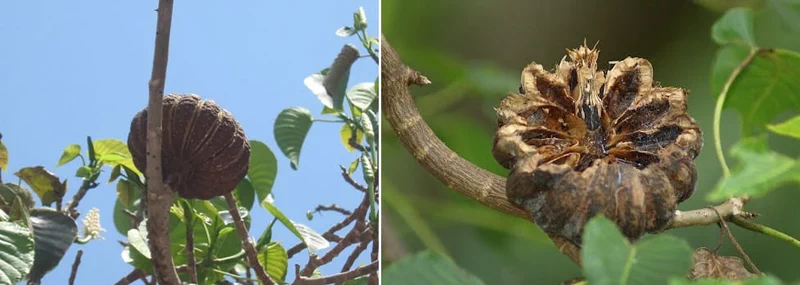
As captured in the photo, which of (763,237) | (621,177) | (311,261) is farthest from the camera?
(311,261)

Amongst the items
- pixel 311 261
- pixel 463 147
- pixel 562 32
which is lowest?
pixel 311 261

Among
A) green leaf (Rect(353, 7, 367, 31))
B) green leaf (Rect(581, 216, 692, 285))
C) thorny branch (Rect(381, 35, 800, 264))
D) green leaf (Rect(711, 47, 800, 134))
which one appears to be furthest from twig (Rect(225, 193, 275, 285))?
green leaf (Rect(581, 216, 692, 285))

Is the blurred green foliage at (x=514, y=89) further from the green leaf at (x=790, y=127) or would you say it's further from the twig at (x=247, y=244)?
the green leaf at (x=790, y=127)

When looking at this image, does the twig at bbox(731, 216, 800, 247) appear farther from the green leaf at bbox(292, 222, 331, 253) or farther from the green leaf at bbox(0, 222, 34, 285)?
the green leaf at bbox(0, 222, 34, 285)

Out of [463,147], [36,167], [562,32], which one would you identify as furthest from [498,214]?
[36,167]

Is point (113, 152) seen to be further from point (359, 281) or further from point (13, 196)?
point (359, 281)

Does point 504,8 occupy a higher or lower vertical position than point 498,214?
higher

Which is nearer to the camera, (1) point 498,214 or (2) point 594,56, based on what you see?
(2) point 594,56

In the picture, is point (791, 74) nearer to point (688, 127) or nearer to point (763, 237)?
point (688, 127)
